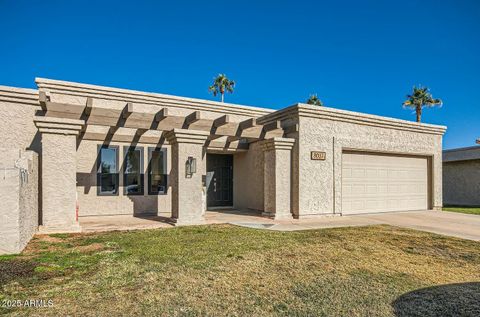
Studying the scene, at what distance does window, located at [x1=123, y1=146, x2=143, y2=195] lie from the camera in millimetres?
11961

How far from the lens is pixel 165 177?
1262cm

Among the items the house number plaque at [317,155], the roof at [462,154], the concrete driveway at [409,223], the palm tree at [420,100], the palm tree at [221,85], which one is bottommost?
the concrete driveway at [409,223]

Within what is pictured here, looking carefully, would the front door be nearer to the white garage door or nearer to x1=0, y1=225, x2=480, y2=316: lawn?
the white garage door

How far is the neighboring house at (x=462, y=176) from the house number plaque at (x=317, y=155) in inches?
516

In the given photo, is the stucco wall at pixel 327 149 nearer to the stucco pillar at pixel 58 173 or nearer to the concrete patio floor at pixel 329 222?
the concrete patio floor at pixel 329 222

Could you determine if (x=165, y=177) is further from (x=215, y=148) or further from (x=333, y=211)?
(x=333, y=211)

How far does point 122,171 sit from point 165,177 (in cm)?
168

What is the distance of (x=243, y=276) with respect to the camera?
4801 mm

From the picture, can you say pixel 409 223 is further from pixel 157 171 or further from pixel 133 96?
pixel 133 96

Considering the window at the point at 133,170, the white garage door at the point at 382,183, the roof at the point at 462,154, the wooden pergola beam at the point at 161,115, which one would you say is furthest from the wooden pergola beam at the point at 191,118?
the roof at the point at 462,154

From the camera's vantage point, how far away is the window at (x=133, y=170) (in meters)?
12.0

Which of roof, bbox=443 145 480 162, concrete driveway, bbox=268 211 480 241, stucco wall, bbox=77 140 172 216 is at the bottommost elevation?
concrete driveway, bbox=268 211 480 241

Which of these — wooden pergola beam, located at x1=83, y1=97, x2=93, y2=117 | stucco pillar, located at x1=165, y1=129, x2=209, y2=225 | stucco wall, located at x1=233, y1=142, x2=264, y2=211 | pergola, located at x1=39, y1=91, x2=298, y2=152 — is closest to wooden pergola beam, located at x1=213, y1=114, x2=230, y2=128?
pergola, located at x1=39, y1=91, x2=298, y2=152

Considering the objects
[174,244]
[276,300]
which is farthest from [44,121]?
[276,300]
